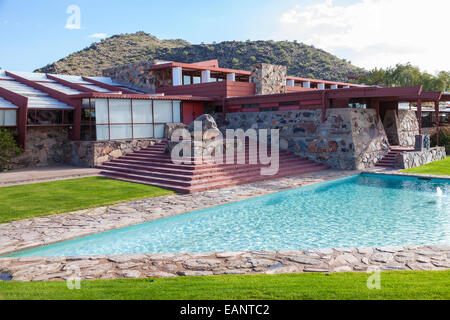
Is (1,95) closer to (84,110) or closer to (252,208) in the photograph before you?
(84,110)

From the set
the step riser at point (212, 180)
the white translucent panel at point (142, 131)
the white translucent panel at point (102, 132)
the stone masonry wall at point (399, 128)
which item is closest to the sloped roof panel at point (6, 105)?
the white translucent panel at point (102, 132)

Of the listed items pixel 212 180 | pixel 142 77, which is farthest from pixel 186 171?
pixel 142 77

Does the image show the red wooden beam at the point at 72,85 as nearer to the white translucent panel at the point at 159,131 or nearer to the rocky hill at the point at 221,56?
the white translucent panel at the point at 159,131

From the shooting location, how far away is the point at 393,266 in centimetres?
653

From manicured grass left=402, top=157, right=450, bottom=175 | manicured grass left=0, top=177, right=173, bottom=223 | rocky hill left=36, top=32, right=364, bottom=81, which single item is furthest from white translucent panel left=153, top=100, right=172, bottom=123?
rocky hill left=36, top=32, right=364, bottom=81

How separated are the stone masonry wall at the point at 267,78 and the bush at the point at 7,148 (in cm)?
1577

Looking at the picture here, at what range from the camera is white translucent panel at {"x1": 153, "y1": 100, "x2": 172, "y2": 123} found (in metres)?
21.9

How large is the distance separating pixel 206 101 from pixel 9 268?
19505 millimetres

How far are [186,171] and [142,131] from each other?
22.0 ft

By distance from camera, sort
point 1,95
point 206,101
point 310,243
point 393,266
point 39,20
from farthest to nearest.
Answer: point 206,101 → point 1,95 → point 39,20 → point 310,243 → point 393,266

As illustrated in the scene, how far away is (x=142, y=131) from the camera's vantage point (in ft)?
69.6

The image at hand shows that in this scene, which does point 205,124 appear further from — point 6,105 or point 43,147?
point 6,105

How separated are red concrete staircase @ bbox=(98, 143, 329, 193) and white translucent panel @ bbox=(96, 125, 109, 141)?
1347 millimetres
